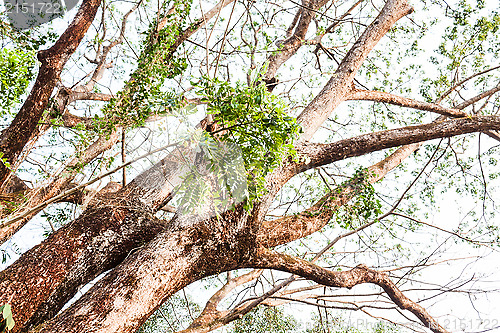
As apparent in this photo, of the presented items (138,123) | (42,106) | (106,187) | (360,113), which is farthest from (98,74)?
(360,113)

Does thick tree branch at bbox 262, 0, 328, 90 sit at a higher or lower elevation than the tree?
higher

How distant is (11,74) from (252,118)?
5.21 feet

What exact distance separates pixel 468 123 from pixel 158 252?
2.51 meters

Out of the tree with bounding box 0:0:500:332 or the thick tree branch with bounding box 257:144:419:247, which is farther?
the thick tree branch with bounding box 257:144:419:247

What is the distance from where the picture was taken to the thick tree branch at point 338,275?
7.32 feet

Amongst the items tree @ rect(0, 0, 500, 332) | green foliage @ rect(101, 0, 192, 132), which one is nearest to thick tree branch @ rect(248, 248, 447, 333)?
tree @ rect(0, 0, 500, 332)

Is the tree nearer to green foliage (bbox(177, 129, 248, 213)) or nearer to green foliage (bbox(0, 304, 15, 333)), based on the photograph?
green foliage (bbox(177, 129, 248, 213))

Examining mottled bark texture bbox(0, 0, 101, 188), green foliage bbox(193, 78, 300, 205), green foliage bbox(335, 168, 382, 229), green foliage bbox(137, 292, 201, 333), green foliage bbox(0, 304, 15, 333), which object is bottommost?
green foliage bbox(0, 304, 15, 333)

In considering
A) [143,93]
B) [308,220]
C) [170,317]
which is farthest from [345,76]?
[170,317]

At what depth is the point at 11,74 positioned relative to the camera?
2.18m

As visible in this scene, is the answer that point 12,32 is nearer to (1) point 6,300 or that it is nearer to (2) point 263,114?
(1) point 6,300

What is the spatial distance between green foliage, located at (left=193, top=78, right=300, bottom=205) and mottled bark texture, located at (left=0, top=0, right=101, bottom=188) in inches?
38.9

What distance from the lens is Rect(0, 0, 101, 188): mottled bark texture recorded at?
204 centimetres

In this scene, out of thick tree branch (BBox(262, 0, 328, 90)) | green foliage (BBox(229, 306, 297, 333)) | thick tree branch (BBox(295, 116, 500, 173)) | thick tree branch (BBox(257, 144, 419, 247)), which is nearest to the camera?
thick tree branch (BBox(295, 116, 500, 173))
